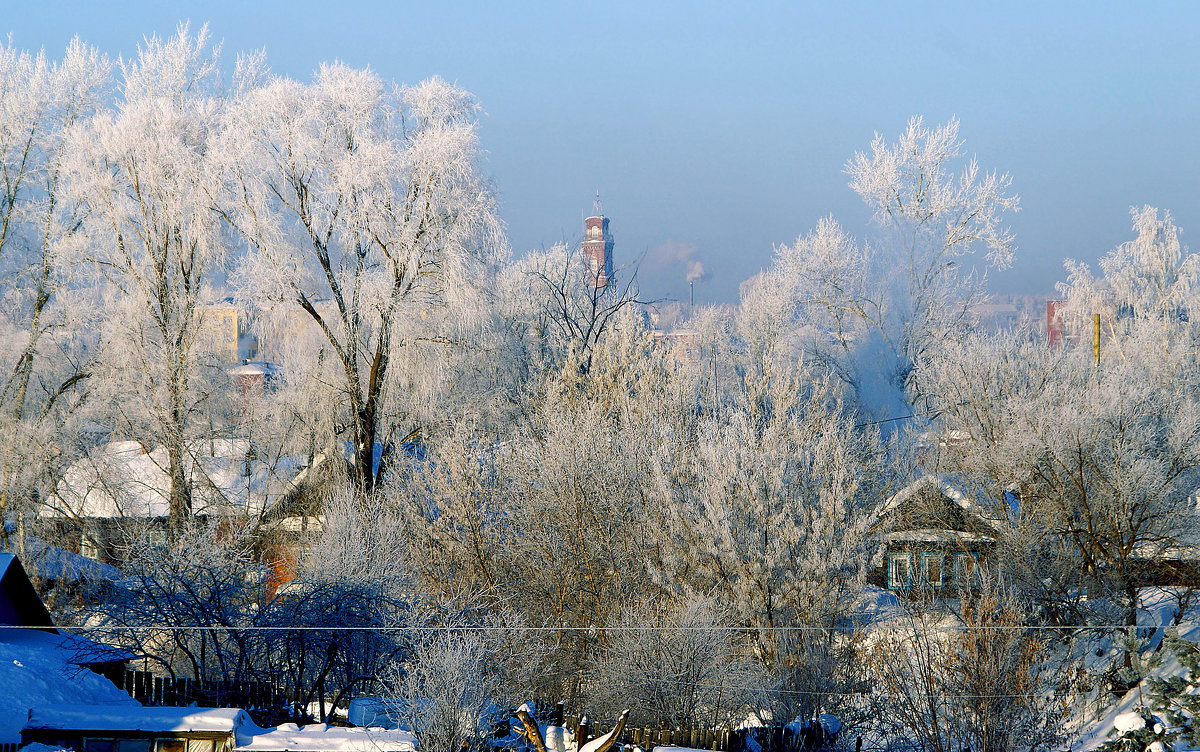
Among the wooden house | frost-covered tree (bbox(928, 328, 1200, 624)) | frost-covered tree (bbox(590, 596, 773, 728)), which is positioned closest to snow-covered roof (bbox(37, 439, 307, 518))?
frost-covered tree (bbox(590, 596, 773, 728))

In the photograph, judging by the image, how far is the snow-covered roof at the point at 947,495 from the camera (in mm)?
25375

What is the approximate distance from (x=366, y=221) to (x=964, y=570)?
54.0 ft

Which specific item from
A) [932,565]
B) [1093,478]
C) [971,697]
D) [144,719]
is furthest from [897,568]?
[144,719]

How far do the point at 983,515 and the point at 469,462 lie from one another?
41.1ft

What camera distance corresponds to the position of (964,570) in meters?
25.6

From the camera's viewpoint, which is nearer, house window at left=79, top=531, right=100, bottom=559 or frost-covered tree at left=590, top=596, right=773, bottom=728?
frost-covered tree at left=590, top=596, right=773, bottom=728

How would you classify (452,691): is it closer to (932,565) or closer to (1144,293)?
(932,565)

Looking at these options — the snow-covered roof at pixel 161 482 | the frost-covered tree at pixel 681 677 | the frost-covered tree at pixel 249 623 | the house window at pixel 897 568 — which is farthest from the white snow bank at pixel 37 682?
the house window at pixel 897 568

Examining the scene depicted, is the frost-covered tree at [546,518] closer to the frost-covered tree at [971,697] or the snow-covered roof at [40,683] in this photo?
the frost-covered tree at [971,697]

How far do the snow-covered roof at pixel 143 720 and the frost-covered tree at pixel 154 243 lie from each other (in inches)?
485

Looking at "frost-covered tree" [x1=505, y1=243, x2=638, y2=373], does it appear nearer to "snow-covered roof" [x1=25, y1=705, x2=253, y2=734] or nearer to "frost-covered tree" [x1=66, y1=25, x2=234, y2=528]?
"frost-covered tree" [x1=66, y1=25, x2=234, y2=528]

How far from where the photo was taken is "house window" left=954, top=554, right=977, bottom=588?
23.8m

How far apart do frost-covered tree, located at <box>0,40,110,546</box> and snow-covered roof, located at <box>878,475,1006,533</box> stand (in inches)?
779

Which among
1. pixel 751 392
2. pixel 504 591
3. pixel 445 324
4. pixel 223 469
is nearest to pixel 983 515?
pixel 751 392
